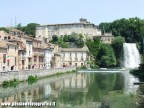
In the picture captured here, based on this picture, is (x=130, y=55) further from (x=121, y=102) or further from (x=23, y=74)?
(x=121, y=102)

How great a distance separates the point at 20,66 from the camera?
6331 centimetres

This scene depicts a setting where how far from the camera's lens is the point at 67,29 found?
423 feet

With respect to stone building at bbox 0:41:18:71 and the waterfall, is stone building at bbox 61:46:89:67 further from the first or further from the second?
stone building at bbox 0:41:18:71

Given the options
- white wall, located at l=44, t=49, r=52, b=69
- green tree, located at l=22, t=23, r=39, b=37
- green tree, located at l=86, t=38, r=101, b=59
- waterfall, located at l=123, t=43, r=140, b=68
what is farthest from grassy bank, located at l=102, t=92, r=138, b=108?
green tree, located at l=22, t=23, r=39, b=37

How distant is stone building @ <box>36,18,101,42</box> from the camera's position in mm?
125875

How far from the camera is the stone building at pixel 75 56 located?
10295 centimetres

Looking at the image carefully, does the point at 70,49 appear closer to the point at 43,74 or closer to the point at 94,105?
the point at 43,74

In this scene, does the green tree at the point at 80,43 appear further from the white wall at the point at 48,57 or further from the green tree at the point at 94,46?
the white wall at the point at 48,57

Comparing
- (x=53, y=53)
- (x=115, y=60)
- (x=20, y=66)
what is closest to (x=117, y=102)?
(x=20, y=66)

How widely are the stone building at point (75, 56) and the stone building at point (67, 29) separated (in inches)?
745

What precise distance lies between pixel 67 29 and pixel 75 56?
89.4ft

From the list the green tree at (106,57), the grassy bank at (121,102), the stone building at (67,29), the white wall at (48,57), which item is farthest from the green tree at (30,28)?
the grassy bank at (121,102)

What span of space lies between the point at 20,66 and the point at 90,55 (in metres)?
44.6

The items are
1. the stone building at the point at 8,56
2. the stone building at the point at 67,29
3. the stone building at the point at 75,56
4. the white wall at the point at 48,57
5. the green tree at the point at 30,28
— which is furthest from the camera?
the green tree at the point at 30,28
